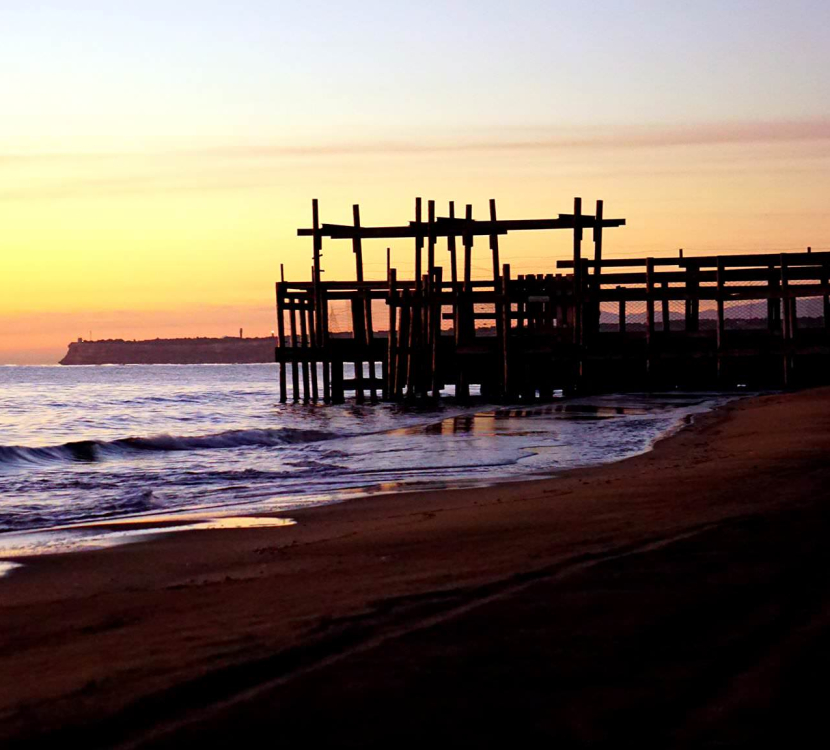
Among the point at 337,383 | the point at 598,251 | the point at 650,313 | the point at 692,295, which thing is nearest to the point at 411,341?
the point at 337,383

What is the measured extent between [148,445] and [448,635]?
18708mm

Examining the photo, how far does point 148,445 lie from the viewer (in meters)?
22.5

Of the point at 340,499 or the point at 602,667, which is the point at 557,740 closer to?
the point at 602,667

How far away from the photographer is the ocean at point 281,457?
36.9 feet

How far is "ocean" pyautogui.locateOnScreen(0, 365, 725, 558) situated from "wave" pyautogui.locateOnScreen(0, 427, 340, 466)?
1.5 inches

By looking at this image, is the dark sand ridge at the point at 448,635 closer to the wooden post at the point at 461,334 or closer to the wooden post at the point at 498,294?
the wooden post at the point at 498,294

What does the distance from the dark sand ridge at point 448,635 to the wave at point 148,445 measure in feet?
42.5

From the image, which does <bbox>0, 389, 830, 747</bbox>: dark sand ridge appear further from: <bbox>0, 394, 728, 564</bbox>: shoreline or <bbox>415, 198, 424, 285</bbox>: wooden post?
<bbox>415, 198, 424, 285</bbox>: wooden post

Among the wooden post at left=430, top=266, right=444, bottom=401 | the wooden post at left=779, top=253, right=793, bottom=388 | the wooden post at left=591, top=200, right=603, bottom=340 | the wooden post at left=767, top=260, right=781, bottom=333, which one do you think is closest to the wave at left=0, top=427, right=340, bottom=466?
the wooden post at left=430, top=266, right=444, bottom=401

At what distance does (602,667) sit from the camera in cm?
411

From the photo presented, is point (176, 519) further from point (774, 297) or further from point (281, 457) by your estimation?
point (774, 297)

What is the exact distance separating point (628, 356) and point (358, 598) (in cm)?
2648

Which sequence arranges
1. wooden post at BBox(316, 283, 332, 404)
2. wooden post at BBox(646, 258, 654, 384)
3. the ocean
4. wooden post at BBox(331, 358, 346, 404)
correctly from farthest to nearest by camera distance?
wooden post at BBox(331, 358, 346, 404) < wooden post at BBox(316, 283, 332, 404) < wooden post at BBox(646, 258, 654, 384) < the ocean

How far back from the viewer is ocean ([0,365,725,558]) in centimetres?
1125
